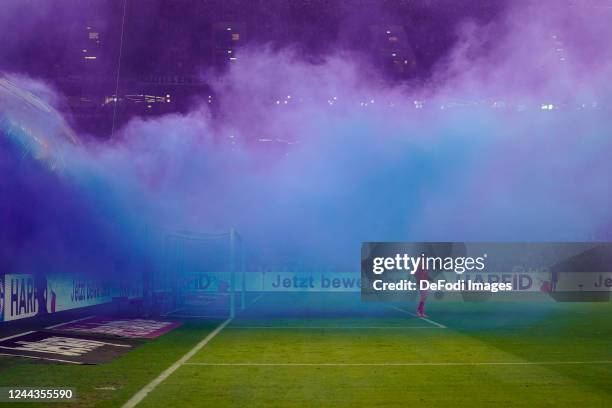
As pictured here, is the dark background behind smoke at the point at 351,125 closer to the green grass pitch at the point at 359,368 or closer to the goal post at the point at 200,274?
the goal post at the point at 200,274

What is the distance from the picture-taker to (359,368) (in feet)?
42.1

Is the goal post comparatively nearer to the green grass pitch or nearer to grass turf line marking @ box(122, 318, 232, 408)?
the green grass pitch

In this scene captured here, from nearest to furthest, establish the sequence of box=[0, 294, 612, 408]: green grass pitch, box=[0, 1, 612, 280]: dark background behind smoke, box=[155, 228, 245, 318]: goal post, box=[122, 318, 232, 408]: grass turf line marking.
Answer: box=[122, 318, 232, 408]: grass turf line marking, box=[0, 294, 612, 408]: green grass pitch, box=[155, 228, 245, 318]: goal post, box=[0, 1, 612, 280]: dark background behind smoke

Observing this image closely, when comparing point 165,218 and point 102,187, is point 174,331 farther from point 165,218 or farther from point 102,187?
point 165,218

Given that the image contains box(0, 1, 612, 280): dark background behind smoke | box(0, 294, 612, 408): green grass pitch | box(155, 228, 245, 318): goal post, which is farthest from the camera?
box(0, 1, 612, 280): dark background behind smoke

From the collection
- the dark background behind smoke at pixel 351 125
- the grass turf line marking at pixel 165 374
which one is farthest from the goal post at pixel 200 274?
the grass turf line marking at pixel 165 374

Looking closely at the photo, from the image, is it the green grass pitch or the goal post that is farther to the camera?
the goal post

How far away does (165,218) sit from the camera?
37219 mm

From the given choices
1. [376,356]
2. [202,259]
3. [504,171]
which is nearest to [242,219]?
[202,259]

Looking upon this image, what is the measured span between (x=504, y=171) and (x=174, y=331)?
32.0 metres

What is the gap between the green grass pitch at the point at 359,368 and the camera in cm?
991

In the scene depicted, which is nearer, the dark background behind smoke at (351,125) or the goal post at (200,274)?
the goal post at (200,274)

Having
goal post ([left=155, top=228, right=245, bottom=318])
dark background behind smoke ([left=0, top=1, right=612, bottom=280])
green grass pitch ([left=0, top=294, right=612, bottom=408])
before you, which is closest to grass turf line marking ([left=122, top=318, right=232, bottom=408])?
green grass pitch ([left=0, top=294, right=612, bottom=408])

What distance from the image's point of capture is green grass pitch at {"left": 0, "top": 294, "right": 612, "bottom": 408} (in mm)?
9906
